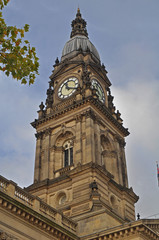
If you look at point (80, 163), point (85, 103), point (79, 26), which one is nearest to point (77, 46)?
point (79, 26)

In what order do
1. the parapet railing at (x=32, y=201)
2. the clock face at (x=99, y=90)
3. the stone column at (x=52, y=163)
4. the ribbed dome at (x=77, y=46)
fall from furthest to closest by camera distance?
the ribbed dome at (x=77, y=46) < the clock face at (x=99, y=90) < the stone column at (x=52, y=163) < the parapet railing at (x=32, y=201)

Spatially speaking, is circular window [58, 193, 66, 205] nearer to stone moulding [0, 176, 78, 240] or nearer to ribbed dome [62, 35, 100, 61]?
stone moulding [0, 176, 78, 240]

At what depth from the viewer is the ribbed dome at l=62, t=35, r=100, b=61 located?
178 feet

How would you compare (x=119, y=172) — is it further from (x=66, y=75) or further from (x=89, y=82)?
(x=66, y=75)

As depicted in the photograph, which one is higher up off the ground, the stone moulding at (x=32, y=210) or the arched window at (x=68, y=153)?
the arched window at (x=68, y=153)

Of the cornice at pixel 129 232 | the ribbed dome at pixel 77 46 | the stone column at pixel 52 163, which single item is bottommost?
the cornice at pixel 129 232

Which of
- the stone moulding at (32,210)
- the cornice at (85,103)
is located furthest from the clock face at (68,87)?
the stone moulding at (32,210)

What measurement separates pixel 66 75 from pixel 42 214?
28018 mm

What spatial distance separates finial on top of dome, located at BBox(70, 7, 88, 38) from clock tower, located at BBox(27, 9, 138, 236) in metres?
5.89

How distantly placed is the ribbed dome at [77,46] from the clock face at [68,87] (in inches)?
233

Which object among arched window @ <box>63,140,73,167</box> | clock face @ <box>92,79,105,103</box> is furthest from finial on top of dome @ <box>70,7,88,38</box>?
arched window @ <box>63,140,73,167</box>

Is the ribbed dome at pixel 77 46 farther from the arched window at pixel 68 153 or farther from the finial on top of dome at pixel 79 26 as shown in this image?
the arched window at pixel 68 153

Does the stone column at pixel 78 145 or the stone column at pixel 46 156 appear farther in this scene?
the stone column at pixel 46 156

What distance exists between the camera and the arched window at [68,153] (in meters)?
42.8
